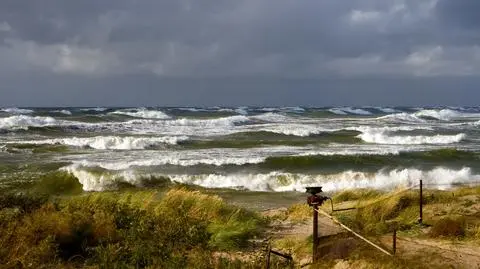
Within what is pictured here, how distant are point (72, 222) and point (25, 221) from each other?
0.76 meters

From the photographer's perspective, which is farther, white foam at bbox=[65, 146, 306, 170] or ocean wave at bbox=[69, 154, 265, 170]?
white foam at bbox=[65, 146, 306, 170]

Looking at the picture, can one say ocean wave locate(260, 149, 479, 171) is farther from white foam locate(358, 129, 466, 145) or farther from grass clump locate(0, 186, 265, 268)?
grass clump locate(0, 186, 265, 268)

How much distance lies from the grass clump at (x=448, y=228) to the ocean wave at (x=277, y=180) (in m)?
8.98

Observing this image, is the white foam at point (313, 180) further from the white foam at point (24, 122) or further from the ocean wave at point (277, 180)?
the white foam at point (24, 122)

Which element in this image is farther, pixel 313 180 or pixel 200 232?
pixel 313 180

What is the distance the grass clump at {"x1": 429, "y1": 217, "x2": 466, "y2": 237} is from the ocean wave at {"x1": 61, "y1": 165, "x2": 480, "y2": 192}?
8975 millimetres

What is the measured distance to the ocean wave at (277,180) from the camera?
2012 cm

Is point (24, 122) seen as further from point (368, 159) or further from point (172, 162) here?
point (368, 159)

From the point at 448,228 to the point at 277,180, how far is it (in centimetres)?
1127

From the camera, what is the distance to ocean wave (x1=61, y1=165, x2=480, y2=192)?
20125 millimetres

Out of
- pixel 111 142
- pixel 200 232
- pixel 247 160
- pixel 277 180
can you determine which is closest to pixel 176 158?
pixel 247 160

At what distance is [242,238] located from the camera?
32.7 feet

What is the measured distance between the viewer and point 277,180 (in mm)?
21094

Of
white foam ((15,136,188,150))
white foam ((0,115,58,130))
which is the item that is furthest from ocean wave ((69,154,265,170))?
white foam ((0,115,58,130))
